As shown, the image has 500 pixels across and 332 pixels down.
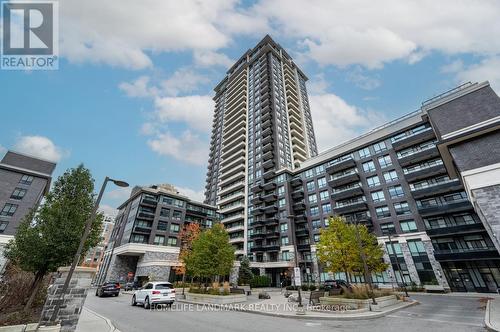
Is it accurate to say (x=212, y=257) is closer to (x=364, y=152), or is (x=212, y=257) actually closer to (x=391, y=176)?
(x=391, y=176)

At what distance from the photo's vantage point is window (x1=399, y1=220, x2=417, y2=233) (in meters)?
35.4

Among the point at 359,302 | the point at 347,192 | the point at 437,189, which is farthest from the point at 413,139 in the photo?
the point at 359,302

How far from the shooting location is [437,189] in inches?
1315

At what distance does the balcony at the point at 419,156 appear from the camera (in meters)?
35.2

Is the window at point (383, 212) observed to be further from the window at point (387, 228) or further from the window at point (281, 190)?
the window at point (281, 190)

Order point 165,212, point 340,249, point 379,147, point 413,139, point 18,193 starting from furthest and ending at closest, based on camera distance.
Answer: point 165,212 → point 18,193 → point 379,147 → point 413,139 → point 340,249

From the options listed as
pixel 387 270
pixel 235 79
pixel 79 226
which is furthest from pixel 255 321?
pixel 235 79

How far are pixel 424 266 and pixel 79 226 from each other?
1652 inches

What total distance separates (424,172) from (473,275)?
1459cm

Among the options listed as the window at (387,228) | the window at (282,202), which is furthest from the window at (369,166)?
the window at (282,202)

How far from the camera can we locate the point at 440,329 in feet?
32.5

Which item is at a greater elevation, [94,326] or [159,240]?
[159,240]

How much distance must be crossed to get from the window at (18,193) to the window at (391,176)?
6907 centimetres

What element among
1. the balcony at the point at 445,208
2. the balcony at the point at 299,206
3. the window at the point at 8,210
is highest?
the balcony at the point at 299,206
